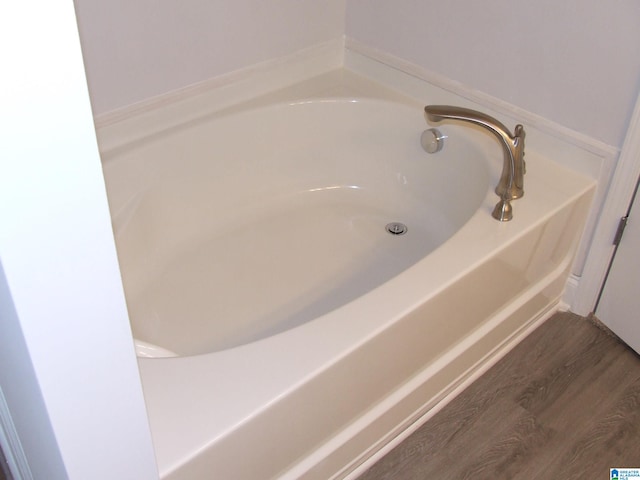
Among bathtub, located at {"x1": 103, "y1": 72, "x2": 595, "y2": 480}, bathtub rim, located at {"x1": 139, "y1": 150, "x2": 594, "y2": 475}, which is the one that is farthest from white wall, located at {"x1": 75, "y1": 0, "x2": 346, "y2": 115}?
bathtub rim, located at {"x1": 139, "y1": 150, "x2": 594, "y2": 475}

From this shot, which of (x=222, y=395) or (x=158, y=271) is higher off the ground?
(x=222, y=395)

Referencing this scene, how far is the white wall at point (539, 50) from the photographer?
1.87 metres

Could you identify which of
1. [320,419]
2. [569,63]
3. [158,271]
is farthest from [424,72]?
[320,419]

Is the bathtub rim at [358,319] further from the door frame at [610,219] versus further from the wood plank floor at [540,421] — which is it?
the wood plank floor at [540,421]

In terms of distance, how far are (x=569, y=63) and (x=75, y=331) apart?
5.55 ft

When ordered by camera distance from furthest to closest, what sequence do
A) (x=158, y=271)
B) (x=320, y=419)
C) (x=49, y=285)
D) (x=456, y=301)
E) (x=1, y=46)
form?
(x=158, y=271)
(x=456, y=301)
(x=320, y=419)
(x=49, y=285)
(x=1, y=46)

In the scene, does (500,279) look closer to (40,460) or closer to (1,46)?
(40,460)

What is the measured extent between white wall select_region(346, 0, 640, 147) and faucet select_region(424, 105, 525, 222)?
0.92 feet

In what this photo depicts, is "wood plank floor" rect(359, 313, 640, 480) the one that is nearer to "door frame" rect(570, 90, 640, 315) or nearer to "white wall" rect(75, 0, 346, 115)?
"door frame" rect(570, 90, 640, 315)

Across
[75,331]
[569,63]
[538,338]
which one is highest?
[75,331]

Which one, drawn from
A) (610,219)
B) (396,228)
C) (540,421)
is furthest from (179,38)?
(540,421)

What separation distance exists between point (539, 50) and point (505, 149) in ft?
1.27

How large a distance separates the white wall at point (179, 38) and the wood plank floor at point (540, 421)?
50.7 inches

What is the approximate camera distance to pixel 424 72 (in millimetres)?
2373
